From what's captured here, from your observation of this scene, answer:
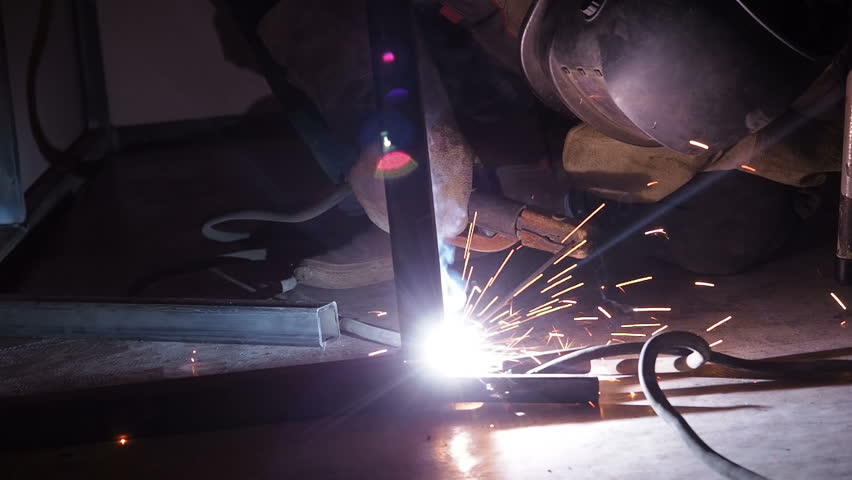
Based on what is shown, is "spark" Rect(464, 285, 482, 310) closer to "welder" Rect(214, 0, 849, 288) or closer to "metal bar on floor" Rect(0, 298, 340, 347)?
"welder" Rect(214, 0, 849, 288)

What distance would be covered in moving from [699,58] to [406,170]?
2.08ft

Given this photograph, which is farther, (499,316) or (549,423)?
(499,316)

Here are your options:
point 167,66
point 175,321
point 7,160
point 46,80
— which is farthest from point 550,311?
point 167,66

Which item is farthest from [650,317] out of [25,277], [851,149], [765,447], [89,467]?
[25,277]

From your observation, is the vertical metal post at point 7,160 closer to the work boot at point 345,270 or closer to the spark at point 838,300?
Answer: the work boot at point 345,270

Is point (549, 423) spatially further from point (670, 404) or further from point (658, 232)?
point (658, 232)

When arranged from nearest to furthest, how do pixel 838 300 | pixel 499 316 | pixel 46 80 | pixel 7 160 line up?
pixel 838 300 < pixel 499 316 < pixel 7 160 < pixel 46 80

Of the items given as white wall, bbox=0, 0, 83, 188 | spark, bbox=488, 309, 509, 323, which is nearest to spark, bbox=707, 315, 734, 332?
spark, bbox=488, 309, 509, 323

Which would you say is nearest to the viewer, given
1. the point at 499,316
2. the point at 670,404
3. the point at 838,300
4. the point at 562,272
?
the point at 670,404

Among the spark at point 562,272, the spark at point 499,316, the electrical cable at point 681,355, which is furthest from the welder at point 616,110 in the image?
the electrical cable at point 681,355

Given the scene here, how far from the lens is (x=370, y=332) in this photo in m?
1.95

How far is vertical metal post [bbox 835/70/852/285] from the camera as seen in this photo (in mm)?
1795

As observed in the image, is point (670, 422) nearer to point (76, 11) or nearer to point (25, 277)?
point (25, 277)

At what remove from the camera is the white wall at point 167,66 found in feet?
16.0
